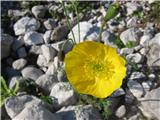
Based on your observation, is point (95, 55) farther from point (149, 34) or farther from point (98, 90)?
point (149, 34)

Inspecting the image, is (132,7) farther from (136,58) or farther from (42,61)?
(42,61)

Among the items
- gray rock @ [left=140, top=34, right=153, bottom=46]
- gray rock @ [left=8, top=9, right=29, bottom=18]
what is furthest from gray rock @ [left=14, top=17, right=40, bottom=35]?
gray rock @ [left=140, top=34, right=153, bottom=46]

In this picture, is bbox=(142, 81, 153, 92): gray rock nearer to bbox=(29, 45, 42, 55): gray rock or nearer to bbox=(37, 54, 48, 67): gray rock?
bbox=(37, 54, 48, 67): gray rock

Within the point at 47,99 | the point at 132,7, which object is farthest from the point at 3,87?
the point at 132,7

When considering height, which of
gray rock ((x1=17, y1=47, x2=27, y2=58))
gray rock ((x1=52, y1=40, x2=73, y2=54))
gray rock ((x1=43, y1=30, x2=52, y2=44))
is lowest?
gray rock ((x1=17, y1=47, x2=27, y2=58))

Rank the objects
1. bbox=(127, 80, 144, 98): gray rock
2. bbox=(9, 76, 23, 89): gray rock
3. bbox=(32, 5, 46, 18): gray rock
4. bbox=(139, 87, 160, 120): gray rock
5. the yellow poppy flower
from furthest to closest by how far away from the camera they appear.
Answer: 1. bbox=(32, 5, 46, 18): gray rock
2. bbox=(9, 76, 23, 89): gray rock
3. bbox=(127, 80, 144, 98): gray rock
4. bbox=(139, 87, 160, 120): gray rock
5. the yellow poppy flower

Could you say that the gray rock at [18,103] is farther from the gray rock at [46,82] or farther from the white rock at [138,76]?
the white rock at [138,76]

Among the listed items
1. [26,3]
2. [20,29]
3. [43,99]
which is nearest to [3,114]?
[43,99]
